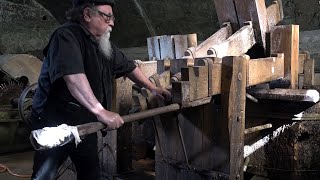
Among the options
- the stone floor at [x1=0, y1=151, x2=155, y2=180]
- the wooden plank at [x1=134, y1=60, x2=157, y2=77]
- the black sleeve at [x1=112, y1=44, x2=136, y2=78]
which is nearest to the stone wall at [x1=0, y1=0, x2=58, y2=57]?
the stone floor at [x1=0, y1=151, x2=155, y2=180]

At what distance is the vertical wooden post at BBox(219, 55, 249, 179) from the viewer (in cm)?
271

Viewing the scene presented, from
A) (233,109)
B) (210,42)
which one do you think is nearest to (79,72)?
(233,109)

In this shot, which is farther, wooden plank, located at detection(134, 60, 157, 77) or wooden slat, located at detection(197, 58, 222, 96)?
wooden plank, located at detection(134, 60, 157, 77)

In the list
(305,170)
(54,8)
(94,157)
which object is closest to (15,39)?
(54,8)

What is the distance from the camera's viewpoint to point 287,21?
5.28 m

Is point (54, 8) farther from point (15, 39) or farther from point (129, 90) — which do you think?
point (129, 90)

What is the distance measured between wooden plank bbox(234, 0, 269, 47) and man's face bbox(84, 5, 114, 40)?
125 centimetres

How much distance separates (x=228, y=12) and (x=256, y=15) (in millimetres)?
300

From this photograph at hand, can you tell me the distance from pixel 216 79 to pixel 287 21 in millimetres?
3008

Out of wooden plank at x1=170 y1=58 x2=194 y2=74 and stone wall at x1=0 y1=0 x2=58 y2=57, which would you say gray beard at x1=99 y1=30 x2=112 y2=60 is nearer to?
wooden plank at x1=170 y1=58 x2=194 y2=74

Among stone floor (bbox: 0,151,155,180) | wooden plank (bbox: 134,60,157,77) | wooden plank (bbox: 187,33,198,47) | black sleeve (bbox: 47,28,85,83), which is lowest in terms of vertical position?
stone floor (bbox: 0,151,155,180)

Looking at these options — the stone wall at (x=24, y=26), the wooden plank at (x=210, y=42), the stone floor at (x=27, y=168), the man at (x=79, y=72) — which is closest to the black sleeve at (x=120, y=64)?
the man at (x=79, y=72)

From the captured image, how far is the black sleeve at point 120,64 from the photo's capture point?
2.87m

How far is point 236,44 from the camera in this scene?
10.3ft
